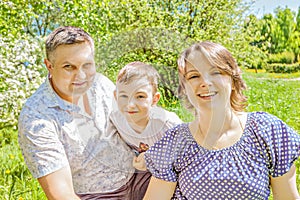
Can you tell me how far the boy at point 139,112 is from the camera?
1.66m

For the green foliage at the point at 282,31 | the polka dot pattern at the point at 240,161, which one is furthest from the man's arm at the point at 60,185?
the green foliage at the point at 282,31

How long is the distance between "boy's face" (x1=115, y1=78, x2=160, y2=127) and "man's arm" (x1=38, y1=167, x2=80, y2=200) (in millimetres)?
266

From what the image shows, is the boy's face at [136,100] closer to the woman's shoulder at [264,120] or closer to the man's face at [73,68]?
the man's face at [73,68]

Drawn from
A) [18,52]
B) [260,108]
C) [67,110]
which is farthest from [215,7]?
[67,110]

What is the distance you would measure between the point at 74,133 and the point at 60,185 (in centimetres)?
18

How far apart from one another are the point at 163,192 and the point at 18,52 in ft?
9.88

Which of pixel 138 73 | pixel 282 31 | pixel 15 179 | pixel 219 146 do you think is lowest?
pixel 15 179

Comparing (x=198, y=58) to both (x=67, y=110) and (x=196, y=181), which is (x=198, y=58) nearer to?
(x=196, y=181)

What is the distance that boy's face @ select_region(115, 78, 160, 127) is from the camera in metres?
1.65

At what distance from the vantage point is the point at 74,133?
177 centimetres

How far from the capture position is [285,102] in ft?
18.4

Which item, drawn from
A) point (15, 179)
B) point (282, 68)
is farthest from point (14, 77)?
point (282, 68)

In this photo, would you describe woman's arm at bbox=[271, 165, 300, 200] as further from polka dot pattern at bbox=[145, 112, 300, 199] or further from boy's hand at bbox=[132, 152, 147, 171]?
boy's hand at bbox=[132, 152, 147, 171]

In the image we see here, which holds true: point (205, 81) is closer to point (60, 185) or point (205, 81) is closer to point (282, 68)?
point (60, 185)
